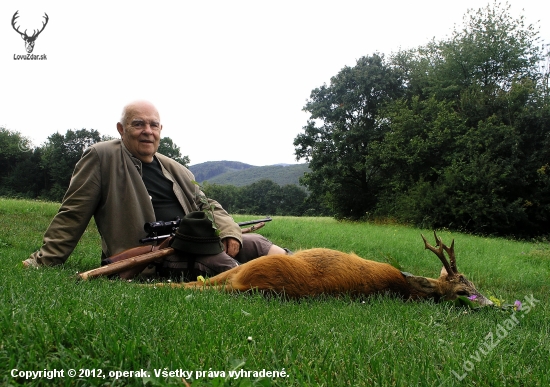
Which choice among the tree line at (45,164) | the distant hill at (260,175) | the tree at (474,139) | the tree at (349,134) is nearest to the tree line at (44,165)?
the tree line at (45,164)

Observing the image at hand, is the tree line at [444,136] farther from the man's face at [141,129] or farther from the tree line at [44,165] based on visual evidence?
the man's face at [141,129]

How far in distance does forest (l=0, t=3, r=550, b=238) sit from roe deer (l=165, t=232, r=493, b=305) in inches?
786

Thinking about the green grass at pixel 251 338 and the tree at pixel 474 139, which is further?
the tree at pixel 474 139

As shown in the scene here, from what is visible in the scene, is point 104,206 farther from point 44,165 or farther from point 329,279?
point 44,165

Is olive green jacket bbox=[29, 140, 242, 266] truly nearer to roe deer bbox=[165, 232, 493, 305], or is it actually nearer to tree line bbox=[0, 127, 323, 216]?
roe deer bbox=[165, 232, 493, 305]

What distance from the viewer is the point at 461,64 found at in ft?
91.4

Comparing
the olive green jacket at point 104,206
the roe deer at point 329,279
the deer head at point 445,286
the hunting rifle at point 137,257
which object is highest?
the olive green jacket at point 104,206

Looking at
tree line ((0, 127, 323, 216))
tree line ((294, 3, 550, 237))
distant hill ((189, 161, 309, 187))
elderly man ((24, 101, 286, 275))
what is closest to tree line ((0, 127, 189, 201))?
tree line ((0, 127, 323, 216))

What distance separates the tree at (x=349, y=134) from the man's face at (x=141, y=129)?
2586cm

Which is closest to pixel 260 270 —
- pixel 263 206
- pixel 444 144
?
pixel 444 144

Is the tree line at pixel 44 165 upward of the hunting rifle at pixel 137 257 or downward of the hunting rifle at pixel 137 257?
upward

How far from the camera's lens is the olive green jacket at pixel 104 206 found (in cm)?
388

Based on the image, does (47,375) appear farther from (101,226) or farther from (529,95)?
(529,95)

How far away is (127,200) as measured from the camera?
4.07m
